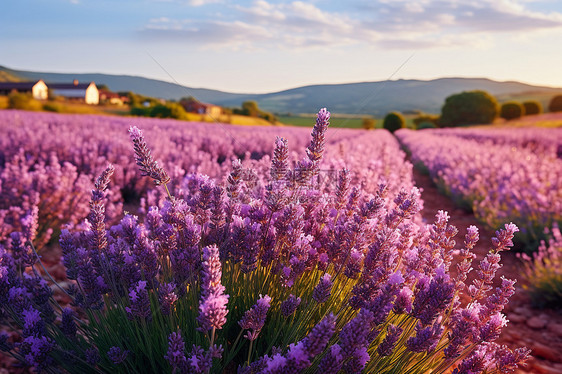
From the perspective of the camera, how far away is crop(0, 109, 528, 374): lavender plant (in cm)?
141

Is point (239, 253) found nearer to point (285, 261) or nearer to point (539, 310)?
point (285, 261)

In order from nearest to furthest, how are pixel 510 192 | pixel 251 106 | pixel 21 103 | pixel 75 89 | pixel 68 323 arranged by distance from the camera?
pixel 68 323 → pixel 510 192 → pixel 251 106 → pixel 21 103 → pixel 75 89

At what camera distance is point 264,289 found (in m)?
1.81

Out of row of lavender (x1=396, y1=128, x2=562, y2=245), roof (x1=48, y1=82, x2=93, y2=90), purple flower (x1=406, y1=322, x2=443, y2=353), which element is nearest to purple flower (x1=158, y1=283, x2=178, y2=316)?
purple flower (x1=406, y1=322, x2=443, y2=353)

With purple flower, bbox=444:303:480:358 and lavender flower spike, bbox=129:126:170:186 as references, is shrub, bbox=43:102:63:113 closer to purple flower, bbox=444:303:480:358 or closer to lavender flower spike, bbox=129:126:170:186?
lavender flower spike, bbox=129:126:170:186

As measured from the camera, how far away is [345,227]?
167 centimetres

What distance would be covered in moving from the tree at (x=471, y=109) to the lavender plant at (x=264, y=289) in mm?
68839

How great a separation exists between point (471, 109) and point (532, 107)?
593 inches

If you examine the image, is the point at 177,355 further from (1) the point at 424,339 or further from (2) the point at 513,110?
(2) the point at 513,110

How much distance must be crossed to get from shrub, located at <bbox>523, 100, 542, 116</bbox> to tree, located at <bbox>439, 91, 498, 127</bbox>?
33.4 feet

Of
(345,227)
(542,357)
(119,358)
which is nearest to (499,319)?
(345,227)

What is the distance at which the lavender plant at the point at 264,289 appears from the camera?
141 cm

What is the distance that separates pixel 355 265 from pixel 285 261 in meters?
0.38

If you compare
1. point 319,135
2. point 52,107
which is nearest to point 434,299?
point 319,135
